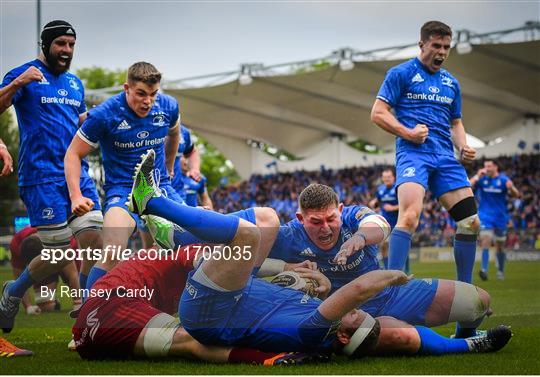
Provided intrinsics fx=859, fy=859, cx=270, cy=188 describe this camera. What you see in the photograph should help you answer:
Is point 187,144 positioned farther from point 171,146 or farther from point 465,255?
point 465,255

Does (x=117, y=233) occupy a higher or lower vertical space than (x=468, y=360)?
higher

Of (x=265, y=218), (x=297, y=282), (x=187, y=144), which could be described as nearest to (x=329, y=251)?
(x=297, y=282)

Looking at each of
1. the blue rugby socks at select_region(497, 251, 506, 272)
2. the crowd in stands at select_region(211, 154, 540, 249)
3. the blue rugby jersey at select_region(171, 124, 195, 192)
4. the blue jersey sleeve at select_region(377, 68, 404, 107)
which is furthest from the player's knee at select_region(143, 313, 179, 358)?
the crowd in stands at select_region(211, 154, 540, 249)

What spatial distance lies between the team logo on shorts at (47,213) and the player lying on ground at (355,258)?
2071mm

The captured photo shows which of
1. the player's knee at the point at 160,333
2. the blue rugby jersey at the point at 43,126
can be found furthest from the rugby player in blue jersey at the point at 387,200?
the player's knee at the point at 160,333

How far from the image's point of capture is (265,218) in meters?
4.85

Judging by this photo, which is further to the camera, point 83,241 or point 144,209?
point 83,241

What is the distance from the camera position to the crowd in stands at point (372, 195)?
20516 mm

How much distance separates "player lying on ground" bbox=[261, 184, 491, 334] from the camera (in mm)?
4758

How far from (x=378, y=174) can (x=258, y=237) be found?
2696 cm

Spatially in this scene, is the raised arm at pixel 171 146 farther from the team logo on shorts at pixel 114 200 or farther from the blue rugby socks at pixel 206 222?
the blue rugby socks at pixel 206 222

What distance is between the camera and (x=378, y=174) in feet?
102

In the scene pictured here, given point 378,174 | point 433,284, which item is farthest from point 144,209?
point 378,174

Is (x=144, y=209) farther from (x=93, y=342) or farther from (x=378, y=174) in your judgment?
(x=378, y=174)
